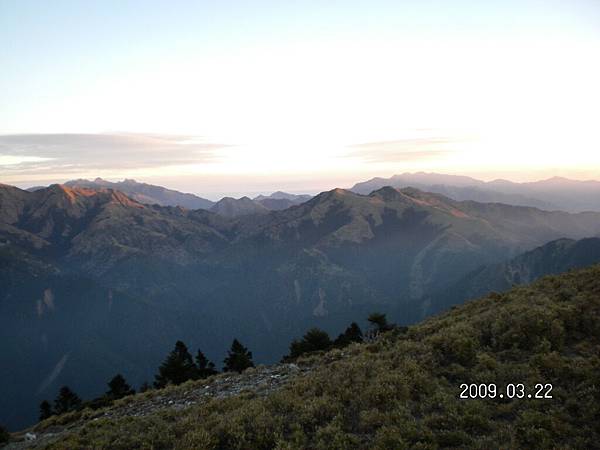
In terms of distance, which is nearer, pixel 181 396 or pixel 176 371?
pixel 181 396

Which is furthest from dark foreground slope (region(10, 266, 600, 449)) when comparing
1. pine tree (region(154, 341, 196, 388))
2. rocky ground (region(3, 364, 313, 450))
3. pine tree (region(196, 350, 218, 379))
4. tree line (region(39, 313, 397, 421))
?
pine tree (region(196, 350, 218, 379))

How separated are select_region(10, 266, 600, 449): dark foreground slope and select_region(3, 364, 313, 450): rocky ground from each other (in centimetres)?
38

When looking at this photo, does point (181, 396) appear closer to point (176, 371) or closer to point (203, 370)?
point (176, 371)

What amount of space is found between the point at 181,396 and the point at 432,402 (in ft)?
51.0

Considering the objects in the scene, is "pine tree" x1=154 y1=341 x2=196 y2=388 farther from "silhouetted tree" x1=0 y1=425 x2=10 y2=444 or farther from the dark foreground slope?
the dark foreground slope

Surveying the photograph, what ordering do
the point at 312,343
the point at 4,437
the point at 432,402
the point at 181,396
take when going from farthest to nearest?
the point at 312,343
the point at 181,396
the point at 4,437
the point at 432,402

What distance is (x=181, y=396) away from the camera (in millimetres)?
23016

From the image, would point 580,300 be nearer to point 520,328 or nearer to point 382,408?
point 520,328

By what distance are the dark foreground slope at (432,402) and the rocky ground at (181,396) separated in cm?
38

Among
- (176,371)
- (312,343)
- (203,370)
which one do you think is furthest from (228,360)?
(312,343)

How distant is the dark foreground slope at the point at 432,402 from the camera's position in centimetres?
1169

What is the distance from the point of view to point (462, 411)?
12742mm

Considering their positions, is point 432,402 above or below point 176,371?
above

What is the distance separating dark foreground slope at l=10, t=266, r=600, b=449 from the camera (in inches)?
460
